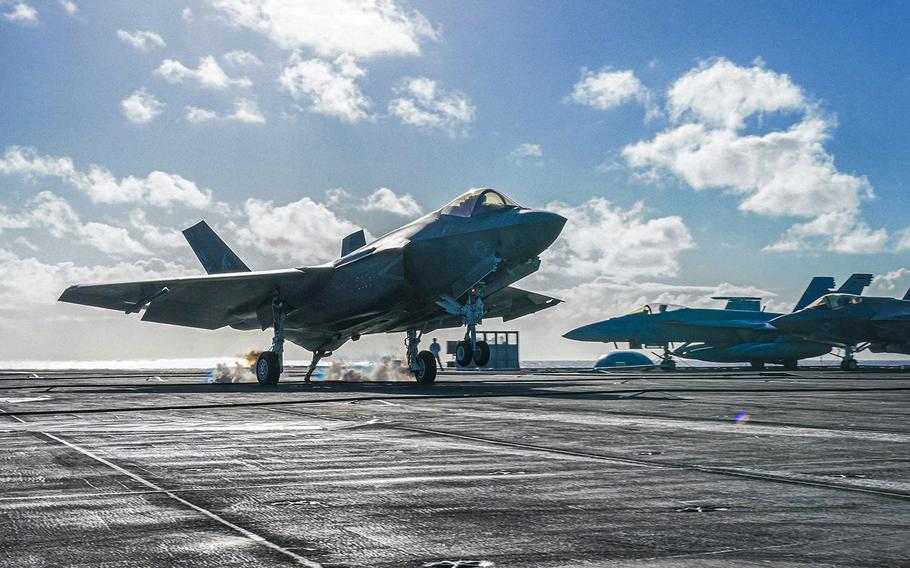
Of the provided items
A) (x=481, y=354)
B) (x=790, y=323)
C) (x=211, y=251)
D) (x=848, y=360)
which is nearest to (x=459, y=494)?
(x=481, y=354)

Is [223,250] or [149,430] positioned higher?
[223,250]

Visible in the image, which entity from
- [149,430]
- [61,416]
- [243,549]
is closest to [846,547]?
[243,549]

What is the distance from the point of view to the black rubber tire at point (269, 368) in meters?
25.7

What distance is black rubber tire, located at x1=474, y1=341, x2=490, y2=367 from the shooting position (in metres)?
20.4

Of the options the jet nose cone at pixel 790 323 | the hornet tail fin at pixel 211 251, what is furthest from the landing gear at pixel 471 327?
the jet nose cone at pixel 790 323

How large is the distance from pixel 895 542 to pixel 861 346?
52310 mm

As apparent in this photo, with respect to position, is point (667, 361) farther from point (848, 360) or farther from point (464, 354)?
point (464, 354)

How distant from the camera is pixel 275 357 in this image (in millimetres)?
25766

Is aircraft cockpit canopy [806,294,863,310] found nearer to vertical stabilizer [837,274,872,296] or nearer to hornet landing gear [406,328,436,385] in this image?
vertical stabilizer [837,274,872,296]

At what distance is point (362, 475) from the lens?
5750 millimetres

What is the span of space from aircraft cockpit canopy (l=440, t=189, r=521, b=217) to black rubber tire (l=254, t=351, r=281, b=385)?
7628 millimetres

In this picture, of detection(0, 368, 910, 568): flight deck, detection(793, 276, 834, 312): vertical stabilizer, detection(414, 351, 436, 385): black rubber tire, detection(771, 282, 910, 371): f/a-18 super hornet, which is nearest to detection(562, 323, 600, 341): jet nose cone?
detection(771, 282, 910, 371): f/a-18 super hornet

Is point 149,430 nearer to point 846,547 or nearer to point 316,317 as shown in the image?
point 846,547

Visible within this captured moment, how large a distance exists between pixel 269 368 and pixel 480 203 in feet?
29.0
